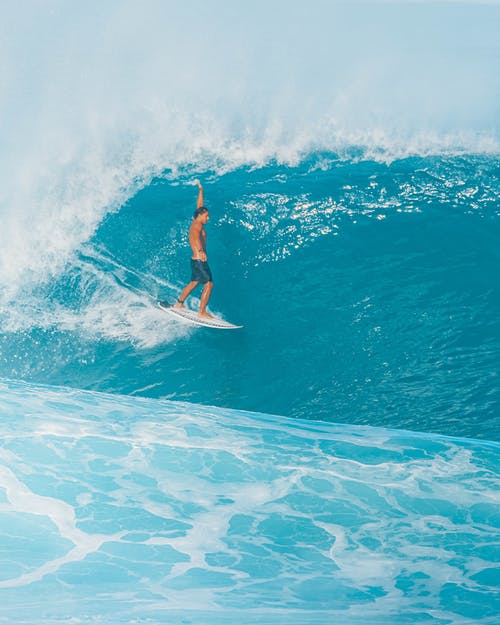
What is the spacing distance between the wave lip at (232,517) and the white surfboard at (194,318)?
1.19 m

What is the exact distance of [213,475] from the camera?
8.66 m

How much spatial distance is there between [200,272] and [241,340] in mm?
1079

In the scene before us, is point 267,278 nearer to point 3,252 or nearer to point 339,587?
point 3,252

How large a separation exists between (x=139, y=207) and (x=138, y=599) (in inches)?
286

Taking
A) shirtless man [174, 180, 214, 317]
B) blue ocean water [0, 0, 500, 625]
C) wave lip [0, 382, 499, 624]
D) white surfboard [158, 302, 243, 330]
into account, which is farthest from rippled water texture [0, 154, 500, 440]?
shirtless man [174, 180, 214, 317]

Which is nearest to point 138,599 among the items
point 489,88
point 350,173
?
point 350,173

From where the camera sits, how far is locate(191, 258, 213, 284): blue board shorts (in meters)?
10.4

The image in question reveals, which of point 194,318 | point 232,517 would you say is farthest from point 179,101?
point 232,517

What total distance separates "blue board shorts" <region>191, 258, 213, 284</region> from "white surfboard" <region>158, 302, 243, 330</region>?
0.51m

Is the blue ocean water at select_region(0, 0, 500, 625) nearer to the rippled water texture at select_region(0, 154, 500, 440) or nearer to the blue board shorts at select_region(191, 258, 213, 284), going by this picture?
the rippled water texture at select_region(0, 154, 500, 440)

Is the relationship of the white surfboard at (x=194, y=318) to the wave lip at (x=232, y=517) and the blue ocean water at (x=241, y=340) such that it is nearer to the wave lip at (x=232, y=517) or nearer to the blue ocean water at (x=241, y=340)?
the blue ocean water at (x=241, y=340)

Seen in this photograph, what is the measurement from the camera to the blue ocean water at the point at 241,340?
7227mm

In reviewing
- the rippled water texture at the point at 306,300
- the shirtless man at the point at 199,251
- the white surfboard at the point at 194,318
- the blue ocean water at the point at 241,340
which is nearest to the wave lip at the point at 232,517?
the blue ocean water at the point at 241,340

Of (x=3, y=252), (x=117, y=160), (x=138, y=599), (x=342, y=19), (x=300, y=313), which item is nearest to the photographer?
(x=138, y=599)
